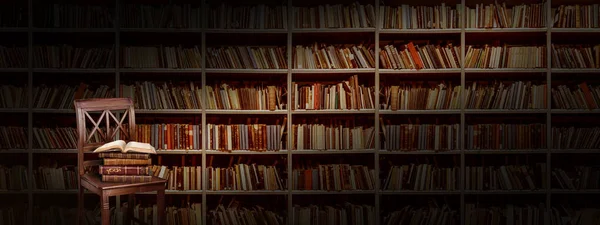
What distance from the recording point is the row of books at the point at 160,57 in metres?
4.90

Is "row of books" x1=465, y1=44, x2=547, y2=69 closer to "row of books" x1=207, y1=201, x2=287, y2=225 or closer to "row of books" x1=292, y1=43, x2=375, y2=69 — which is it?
"row of books" x1=292, y1=43, x2=375, y2=69

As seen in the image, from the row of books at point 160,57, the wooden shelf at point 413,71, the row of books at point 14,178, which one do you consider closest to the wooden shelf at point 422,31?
the wooden shelf at point 413,71

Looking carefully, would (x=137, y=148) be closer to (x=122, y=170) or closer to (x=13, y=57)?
(x=122, y=170)

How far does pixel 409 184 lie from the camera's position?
4.99 meters

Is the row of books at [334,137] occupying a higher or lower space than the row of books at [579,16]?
Answer: lower

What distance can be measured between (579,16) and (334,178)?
7.41 ft

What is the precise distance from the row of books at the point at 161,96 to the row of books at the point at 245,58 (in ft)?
0.92

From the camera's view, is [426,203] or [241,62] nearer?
[241,62]

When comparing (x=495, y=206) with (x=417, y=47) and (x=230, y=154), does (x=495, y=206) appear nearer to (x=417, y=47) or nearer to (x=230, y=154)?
(x=417, y=47)

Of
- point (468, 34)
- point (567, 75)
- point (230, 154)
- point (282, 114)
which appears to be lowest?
point (230, 154)

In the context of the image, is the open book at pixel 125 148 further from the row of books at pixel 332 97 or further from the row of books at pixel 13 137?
the row of books at pixel 332 97

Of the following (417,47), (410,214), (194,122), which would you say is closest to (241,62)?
(194,122)

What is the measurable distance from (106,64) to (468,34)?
2829mm

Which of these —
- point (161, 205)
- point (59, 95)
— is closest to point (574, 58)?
point (161, 205)
